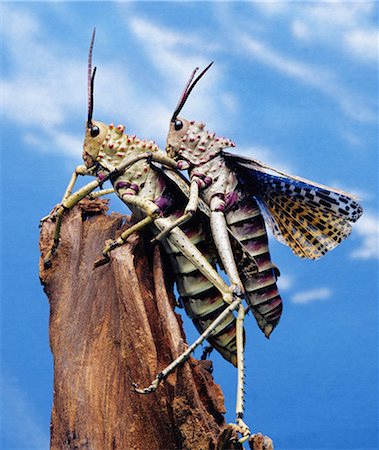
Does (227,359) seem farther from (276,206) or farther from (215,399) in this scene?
(276,206)

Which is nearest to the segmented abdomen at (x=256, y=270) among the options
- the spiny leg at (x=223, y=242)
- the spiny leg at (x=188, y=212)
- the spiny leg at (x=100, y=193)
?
the spiny leg at (x=223, y=242)

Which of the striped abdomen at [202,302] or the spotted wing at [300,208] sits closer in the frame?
the striped abdomen at [202,302]

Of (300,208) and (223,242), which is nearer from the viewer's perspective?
(223,242)

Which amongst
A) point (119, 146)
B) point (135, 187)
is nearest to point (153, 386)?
point (135, 187)

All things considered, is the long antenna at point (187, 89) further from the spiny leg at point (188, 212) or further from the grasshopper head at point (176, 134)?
the spiny leg at point (188, 212)

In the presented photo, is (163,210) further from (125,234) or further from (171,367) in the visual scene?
(171,367)

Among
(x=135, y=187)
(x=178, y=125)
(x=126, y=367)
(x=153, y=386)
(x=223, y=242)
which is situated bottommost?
(x=153, y=386)
